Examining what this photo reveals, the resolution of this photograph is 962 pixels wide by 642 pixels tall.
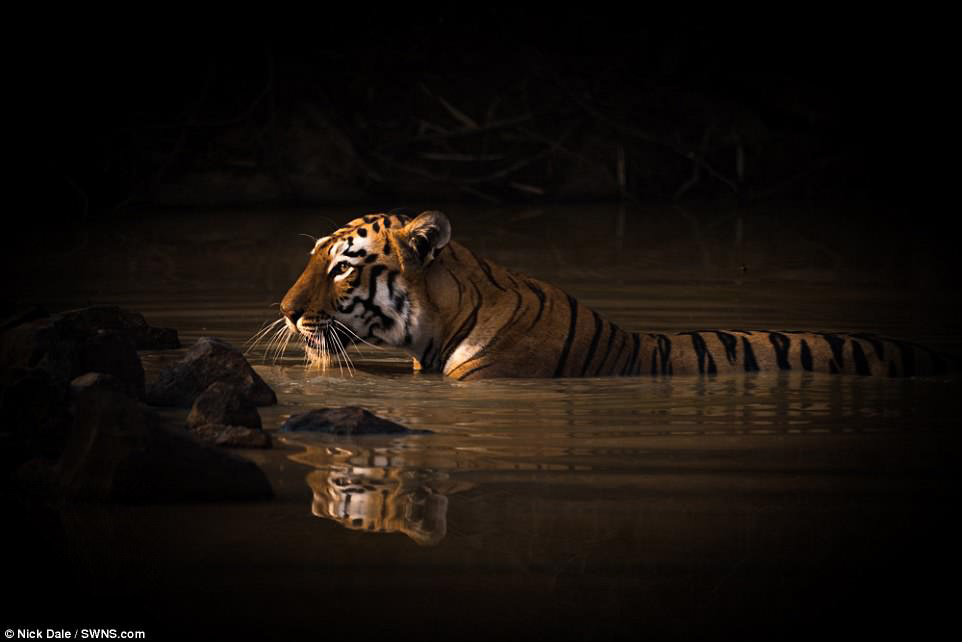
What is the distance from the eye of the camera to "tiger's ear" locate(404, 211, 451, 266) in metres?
5.05

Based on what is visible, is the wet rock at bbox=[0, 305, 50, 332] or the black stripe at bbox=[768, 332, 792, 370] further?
the black stripe at bbox=[768, 332, 792, 370]

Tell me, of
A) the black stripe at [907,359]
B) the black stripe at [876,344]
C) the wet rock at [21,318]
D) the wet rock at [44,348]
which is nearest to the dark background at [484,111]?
the black stripe at [876,344]

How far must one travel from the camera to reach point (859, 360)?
5.41 meters

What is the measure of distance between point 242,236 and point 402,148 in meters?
3.25

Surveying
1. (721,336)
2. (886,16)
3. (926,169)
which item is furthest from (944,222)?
(721,336)

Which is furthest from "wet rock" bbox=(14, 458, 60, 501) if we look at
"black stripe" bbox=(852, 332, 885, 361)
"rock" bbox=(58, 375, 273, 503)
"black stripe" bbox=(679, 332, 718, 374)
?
"black stripe" bbox=(852, 332, 885, 361)

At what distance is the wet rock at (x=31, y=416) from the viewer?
145 inches

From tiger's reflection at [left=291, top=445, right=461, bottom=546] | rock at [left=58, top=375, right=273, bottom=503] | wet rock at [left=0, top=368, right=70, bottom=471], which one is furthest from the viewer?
wet rock at [left=0, top=368, right=70, bottom=471]

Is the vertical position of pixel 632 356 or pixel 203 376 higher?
pixel 632 356

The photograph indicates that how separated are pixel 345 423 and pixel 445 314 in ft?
3.40

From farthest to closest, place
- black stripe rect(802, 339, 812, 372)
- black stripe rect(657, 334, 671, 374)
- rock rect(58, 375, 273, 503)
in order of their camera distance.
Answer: black stripe rect(802, 339, 812, 372) < black stripe rect(657, 334, 671, 374) < rock rect(58, 375, 273, 503)

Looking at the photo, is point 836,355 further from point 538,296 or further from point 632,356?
point 538,296

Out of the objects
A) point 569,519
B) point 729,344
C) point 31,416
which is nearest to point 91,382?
point 31,416

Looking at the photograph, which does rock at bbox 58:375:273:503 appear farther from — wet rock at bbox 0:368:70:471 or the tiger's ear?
the tiger's ear
